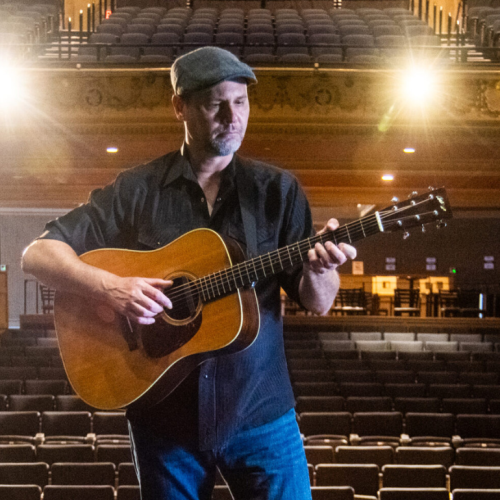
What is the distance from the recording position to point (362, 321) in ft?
42.7

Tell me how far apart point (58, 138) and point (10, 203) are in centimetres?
756

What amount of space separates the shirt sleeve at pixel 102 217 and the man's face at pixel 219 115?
0.63ft

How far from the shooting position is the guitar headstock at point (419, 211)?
126 centimetres

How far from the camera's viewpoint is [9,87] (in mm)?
8594

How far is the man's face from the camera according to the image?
1.21 meters

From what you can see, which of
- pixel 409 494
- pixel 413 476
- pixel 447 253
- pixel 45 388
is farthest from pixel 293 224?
pixel 447 253

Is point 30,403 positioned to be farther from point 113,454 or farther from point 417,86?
point 417,86

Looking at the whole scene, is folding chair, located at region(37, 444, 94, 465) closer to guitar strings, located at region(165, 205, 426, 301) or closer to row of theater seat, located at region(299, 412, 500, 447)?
row of theater seat, located at region(299, 412, 500, 447)

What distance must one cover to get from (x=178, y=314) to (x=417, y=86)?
8.08m

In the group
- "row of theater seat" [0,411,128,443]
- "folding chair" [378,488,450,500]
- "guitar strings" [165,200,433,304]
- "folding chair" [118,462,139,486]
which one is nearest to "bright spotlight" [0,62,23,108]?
"row of theater seat" [0,411,128,443]

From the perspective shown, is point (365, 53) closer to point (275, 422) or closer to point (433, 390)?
point (433, 390)

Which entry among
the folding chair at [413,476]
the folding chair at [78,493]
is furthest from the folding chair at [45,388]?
the folding chair at [413,476]

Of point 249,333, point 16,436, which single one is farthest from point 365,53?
point 249,333

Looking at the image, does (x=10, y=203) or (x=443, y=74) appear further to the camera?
(x=10, y=203)
